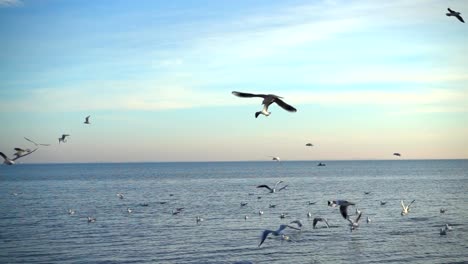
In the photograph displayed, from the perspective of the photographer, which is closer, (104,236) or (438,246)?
(438,246)

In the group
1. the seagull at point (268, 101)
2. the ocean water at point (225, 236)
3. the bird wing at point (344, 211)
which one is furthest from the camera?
the ocean water at point (225, 236)

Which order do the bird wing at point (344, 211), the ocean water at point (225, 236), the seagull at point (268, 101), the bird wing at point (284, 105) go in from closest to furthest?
1. the bird wing at point (284, 105)
2. the seagull at point (268, 101)
3. the bird wing at point (344, 211)
4. the ocean water at point (225, 236)

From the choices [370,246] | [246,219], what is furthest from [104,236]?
[370,246]

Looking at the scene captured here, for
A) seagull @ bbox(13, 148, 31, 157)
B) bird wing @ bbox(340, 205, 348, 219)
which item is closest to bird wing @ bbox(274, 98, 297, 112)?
bird wing @ bbox(340, 205, 348, 219)

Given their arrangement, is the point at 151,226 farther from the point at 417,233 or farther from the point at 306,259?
the point at 417,233

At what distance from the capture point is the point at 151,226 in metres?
47.0

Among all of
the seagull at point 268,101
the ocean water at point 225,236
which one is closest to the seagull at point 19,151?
the ocean water at point 225,236

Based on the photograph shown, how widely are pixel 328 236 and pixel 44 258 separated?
20052 mm

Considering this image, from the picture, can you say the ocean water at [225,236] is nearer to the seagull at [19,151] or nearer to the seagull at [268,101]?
the seagull at [19,151]

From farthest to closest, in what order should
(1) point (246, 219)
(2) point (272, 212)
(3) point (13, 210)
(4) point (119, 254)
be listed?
(3) point (13, 210)
(2) point (272, 212)
(1) point (246, 219)
(4) point (119, 254)

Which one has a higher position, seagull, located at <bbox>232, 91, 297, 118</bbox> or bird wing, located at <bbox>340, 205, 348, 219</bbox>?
seagull, located at <bbox>232, 91, 297, 118</bbox>

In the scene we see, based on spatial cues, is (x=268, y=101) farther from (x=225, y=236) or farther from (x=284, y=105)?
(x=225, y=236)

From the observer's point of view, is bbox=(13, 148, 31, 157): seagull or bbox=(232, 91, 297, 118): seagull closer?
bbox=(232, 91, 297, 118): seagull

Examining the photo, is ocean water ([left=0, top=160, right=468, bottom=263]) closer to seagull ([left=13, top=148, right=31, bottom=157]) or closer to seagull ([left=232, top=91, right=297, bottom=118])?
seagull ([left=13, top=148, right=31, bottom=157])
